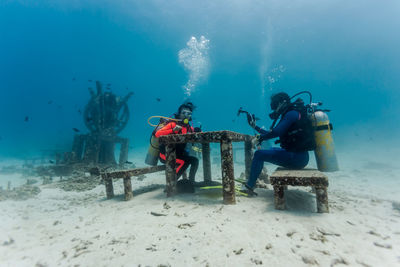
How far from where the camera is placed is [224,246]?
2029 millimetres

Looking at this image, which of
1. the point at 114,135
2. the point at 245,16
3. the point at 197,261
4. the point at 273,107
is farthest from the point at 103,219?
the point at 245,16

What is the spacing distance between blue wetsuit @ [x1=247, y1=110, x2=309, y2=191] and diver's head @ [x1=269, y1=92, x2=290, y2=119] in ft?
1.23

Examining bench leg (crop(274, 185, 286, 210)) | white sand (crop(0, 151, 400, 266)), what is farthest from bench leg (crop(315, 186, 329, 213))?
bench leg (crop(274, 185, 286, 210))

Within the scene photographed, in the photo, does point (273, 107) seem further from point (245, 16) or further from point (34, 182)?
point (245, 16)

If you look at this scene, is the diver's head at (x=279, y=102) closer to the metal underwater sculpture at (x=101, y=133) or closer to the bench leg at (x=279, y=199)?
the bench leg at (x=279, y=199)

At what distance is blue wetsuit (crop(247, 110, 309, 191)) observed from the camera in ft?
12.9

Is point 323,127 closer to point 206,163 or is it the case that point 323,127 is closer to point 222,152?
point 222,152

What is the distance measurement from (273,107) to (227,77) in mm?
134022

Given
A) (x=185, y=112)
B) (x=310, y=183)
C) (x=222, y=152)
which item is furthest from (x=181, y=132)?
(x=310, y=183)

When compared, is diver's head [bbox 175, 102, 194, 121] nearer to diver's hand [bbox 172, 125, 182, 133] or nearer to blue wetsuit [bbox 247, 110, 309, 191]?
diver's hand [bbox 172, 125, 182, 133]

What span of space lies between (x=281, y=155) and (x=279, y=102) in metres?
1.30

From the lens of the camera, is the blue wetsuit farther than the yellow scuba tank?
No

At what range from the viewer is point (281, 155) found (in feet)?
13.4

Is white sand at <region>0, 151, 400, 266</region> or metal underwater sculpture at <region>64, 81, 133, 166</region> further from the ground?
metal underwater sculpture at <region>64, 81, 133, 166</region>
